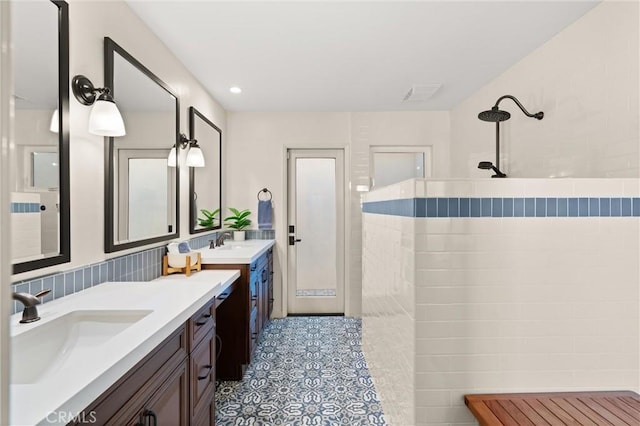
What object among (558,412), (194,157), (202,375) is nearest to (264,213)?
(194,157)

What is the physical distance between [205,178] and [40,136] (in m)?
1.94

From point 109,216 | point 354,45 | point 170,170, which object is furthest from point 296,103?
point 109,216

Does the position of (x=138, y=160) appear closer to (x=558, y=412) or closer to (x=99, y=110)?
(x=99, y=110)

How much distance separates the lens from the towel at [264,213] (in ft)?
13.3

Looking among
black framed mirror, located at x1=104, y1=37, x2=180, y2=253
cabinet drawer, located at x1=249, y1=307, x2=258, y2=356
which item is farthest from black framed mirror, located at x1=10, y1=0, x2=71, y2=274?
cabinet drawer, located at x1=249, y1=307, x2=258, y2=356

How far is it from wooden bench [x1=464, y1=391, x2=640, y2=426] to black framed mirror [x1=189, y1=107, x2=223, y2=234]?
95.3 inches

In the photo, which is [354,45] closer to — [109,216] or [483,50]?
[483,50]

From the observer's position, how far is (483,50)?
8.44 ft

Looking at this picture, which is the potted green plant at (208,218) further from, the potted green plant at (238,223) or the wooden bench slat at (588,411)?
the wooden bench slat at (588,411)

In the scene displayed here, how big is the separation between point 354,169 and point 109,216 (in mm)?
2822

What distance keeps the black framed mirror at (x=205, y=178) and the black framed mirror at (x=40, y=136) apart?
143 cm

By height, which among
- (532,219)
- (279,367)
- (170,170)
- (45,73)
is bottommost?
(279,367)

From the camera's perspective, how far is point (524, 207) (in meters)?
1.38

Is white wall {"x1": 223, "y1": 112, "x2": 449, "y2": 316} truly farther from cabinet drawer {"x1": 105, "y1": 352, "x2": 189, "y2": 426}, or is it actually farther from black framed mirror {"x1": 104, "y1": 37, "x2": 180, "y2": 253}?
cabinet drawer {"x1": 105, "y1": 352, "x2": 189, "y2": 426}
